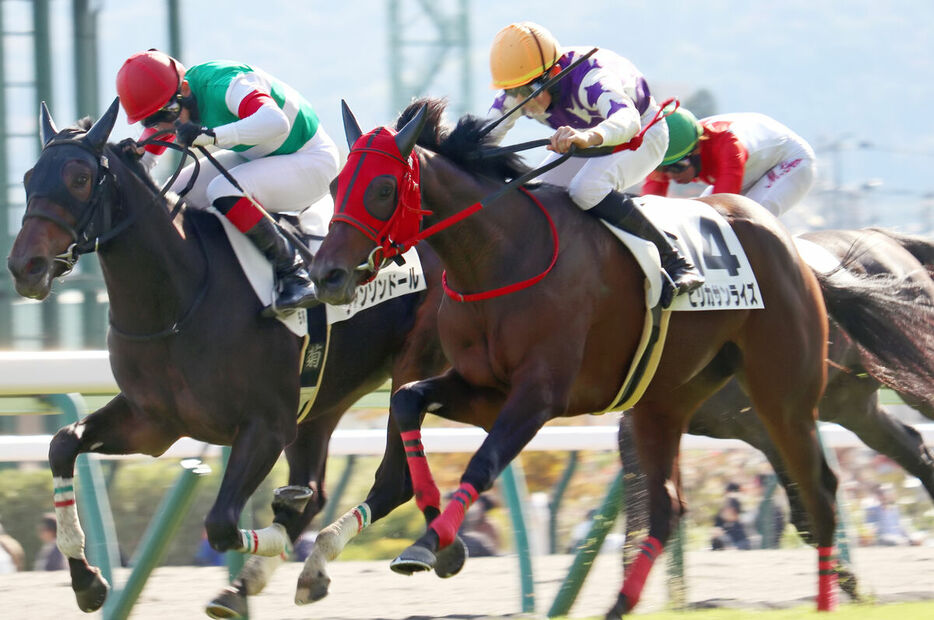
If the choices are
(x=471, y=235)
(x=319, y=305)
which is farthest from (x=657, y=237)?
(x=319, y=305)

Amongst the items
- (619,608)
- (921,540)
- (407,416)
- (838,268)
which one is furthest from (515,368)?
(921,540)

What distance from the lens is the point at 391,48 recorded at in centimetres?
950

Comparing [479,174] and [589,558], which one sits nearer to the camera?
[479,174]

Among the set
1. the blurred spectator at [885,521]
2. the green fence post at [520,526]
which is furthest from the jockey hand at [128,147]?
the blurred spectator at [885,521]

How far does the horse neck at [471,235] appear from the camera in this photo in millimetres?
4125

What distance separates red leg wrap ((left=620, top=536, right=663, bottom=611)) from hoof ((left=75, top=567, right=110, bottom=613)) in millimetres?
1676

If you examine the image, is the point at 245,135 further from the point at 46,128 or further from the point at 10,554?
the point at 10,554

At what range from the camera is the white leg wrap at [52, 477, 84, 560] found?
4555 mm

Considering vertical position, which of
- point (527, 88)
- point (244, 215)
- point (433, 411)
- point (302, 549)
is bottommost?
point (302, 549)

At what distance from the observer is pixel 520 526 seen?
533 cm

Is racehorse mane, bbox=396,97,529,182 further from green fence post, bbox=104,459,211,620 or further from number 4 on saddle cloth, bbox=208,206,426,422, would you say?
green fence post, bbox=104,459,211,620

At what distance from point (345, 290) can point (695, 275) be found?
1394 millimetres

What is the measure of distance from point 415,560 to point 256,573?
42.2 inches

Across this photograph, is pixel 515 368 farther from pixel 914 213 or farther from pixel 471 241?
pixel 914 213
